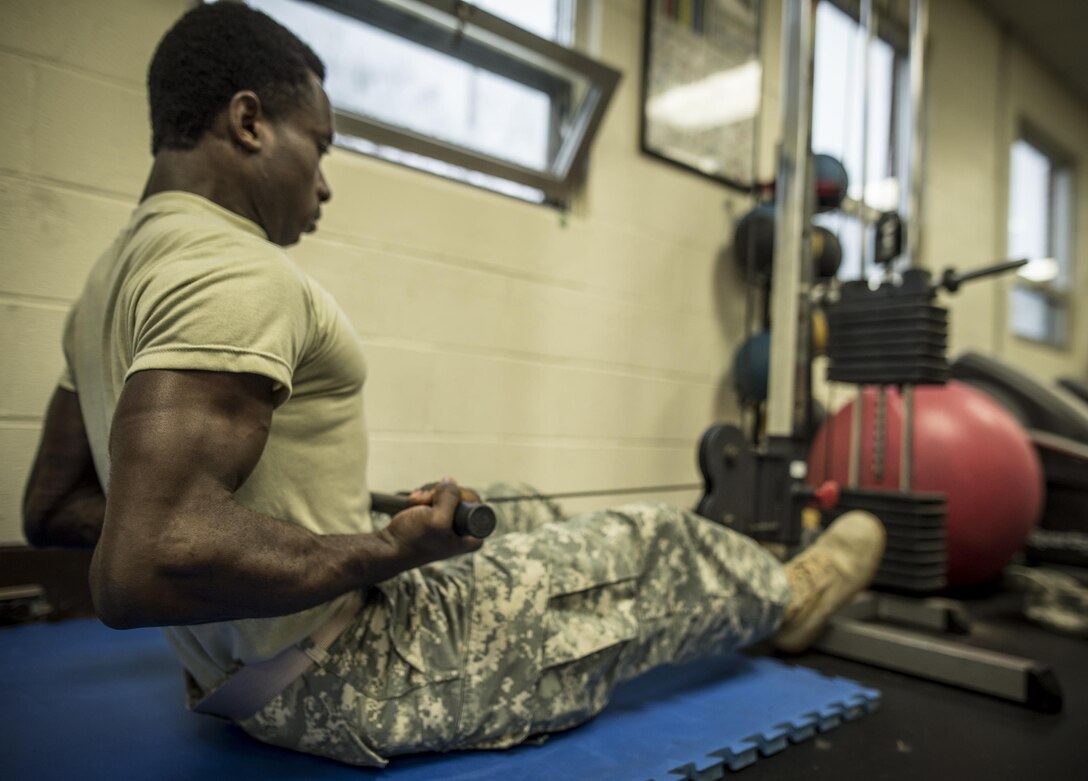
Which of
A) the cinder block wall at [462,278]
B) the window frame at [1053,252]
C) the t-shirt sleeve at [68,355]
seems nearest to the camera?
the t-shirt sleeve at [68,355]

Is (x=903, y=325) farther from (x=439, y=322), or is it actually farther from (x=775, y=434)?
(x=439, y=322)

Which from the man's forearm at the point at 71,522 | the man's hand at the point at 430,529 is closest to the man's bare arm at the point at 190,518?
the man's hand at the point at 430,529

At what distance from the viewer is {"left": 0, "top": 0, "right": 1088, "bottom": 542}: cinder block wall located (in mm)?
1575

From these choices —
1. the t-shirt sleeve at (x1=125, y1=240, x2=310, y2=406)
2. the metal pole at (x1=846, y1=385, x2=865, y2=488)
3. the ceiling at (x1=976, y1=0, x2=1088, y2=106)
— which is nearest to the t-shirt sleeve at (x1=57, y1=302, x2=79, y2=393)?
the t-shirt sleeve at (x1=125, y1=240, x2=310, y2=406)

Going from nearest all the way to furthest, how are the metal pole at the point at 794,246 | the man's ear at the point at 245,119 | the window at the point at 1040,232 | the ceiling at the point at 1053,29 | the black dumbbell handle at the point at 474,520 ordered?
1. the black dumbbell handle at the point at 474,520
2. the man's ear at the point at 245,119
3. the metal pole at the point at 794,246
4. the ceiling at the point at 1053,29
5. the window at the point at 1040,232

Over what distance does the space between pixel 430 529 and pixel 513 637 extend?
0.32 metres

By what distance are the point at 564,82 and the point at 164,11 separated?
4.01ft

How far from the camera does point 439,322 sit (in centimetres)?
214

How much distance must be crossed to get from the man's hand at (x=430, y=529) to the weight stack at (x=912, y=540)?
4.83 feet

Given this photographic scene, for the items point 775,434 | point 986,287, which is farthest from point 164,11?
point 986,287

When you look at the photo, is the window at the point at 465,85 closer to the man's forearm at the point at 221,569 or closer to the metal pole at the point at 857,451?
the metal pole at the point at 857,451

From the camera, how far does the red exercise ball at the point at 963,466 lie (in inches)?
95.6

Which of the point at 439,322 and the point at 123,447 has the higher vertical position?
the point at 439,322

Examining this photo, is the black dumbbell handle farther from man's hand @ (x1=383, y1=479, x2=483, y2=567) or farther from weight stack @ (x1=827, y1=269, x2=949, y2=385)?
weight stack @ (x1=827, y1=269, x2=949, y2=385)
